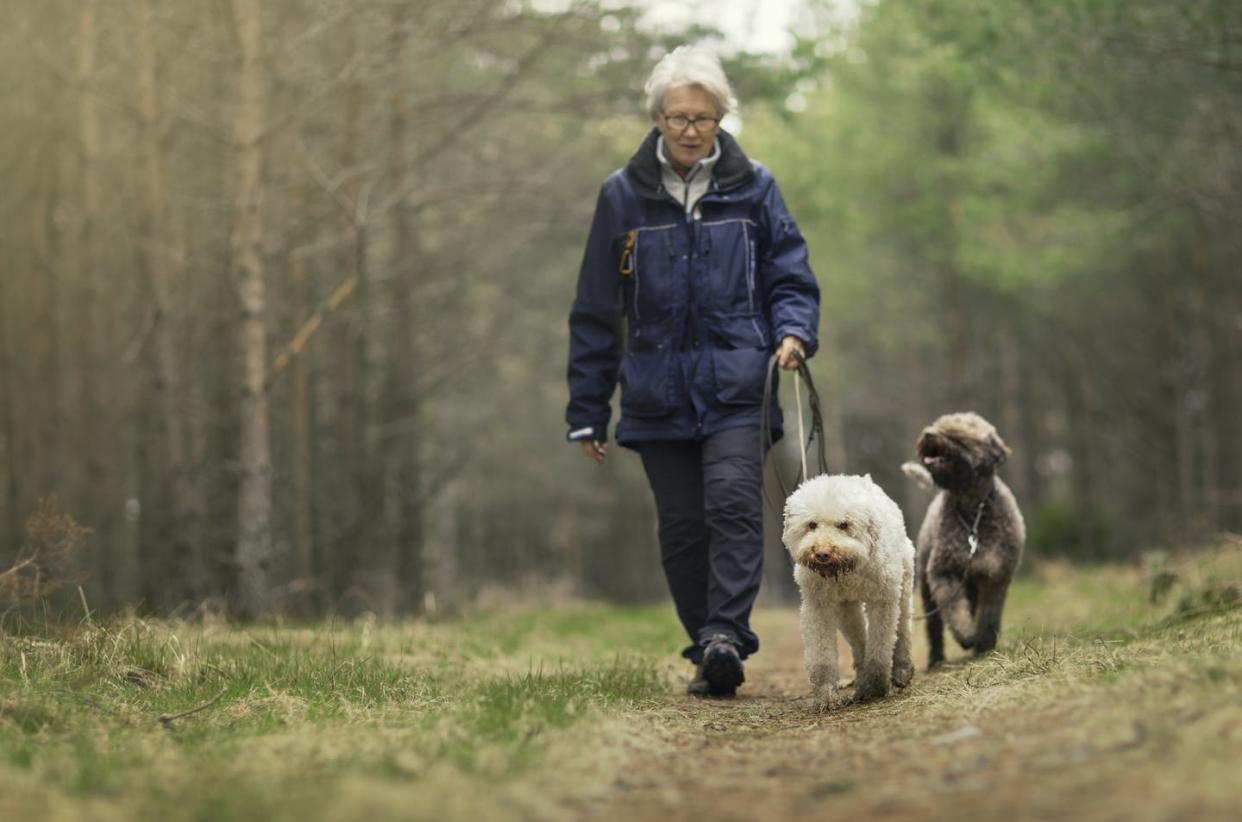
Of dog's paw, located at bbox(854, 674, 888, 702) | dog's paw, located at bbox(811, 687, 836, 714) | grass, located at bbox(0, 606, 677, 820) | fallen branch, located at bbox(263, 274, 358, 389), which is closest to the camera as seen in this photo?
grass, located at bbox(0, 606, 677, 820)

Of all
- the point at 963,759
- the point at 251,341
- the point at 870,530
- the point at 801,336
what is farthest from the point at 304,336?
the point at 963,759

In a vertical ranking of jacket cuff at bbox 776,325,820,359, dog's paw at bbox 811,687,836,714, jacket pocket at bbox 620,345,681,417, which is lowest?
dog's paw at bbox 811,687,836,714

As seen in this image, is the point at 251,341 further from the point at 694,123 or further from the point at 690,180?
the point at 694,123

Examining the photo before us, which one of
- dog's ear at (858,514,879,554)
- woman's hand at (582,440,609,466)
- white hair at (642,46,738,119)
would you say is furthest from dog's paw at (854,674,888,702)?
white hair at (642,46,738,119)

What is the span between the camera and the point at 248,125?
10031mm

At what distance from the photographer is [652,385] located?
646cm

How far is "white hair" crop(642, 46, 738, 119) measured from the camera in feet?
21.3

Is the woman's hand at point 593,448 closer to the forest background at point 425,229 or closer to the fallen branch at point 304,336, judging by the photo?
the forest background at point 425,229

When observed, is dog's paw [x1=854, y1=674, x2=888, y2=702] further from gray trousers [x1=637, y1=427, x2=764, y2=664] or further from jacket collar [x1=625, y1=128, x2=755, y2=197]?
jacket collar [x1=625, y1=128, x2=755, y2=197]

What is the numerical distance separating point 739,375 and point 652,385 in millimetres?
Result: 422

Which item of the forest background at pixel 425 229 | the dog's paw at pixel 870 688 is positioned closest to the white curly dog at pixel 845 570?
the dog's paw at pixel 870 688

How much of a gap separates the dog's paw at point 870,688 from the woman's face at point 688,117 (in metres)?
2.61

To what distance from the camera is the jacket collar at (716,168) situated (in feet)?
21.5

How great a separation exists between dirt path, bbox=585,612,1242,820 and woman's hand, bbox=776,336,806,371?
5.32 feet
